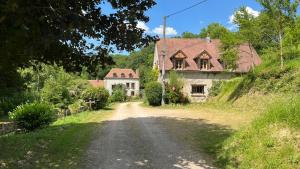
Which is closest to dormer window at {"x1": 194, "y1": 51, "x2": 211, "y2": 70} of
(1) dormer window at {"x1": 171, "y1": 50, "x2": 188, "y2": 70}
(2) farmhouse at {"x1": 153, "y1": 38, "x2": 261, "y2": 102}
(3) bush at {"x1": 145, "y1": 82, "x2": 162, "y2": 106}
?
(2) farmhouse at {"x1": 153, "y1": 38, "x2": 261, "y2": 102}

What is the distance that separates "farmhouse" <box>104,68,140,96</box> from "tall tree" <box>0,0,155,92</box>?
7461 cm

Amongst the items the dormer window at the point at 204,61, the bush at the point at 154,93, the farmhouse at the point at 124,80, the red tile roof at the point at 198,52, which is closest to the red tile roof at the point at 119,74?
the farmhouse at the point at 124,80

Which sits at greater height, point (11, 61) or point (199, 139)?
point (11, 61)

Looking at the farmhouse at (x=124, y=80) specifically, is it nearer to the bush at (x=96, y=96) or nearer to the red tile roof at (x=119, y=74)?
the red tile roof at (x=119, y=74)

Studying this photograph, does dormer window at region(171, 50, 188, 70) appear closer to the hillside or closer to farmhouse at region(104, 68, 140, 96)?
the hillside

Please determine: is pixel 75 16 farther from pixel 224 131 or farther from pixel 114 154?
pixel 224 131

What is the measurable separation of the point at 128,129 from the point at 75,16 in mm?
9622

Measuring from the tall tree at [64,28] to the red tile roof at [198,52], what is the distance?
120 feet

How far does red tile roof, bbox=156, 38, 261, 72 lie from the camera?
46.3 m

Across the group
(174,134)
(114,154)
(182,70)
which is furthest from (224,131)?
(182,70)

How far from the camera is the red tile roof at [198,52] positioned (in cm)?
4631

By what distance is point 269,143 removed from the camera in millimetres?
9430

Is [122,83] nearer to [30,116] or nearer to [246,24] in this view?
[246,24]

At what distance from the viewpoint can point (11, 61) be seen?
28.4 feet
